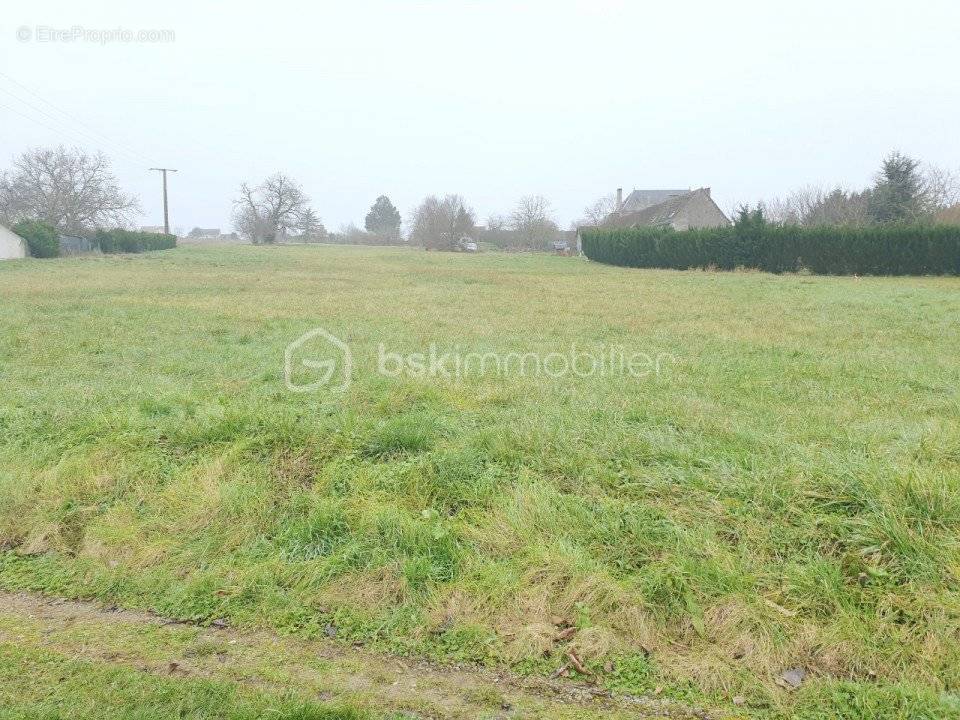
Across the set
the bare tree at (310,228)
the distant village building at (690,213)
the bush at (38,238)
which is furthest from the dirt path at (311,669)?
the bare tree at (310,228)

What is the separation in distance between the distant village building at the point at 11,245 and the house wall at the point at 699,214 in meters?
39.1

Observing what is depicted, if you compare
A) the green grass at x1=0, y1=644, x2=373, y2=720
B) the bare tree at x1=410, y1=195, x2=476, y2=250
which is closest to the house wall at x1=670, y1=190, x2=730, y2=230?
the bare tree at x1=410, y1=195, x2=476, y2=250

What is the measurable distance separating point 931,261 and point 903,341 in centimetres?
2080

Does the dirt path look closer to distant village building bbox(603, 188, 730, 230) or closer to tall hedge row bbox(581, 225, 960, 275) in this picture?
tall hedge row bbox(581, 225, 960, 275)

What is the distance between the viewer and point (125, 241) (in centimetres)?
4581

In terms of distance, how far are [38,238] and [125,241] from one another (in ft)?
38.8

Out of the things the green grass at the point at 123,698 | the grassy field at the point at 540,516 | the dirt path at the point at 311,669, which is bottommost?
the dirt path at the point at 311,669

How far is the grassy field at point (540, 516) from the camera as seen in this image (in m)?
2.60

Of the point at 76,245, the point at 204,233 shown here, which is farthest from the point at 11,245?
the point at 204,233

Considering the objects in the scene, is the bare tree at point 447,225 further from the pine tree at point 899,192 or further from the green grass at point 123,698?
the green grass at point 123,698

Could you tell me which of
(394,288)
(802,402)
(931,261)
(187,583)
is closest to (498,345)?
(802,402)

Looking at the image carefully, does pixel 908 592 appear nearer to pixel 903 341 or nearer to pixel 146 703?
pixel 146 703

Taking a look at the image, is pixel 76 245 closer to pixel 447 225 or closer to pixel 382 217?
pixel 447 225

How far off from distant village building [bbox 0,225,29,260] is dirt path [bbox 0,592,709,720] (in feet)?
124
